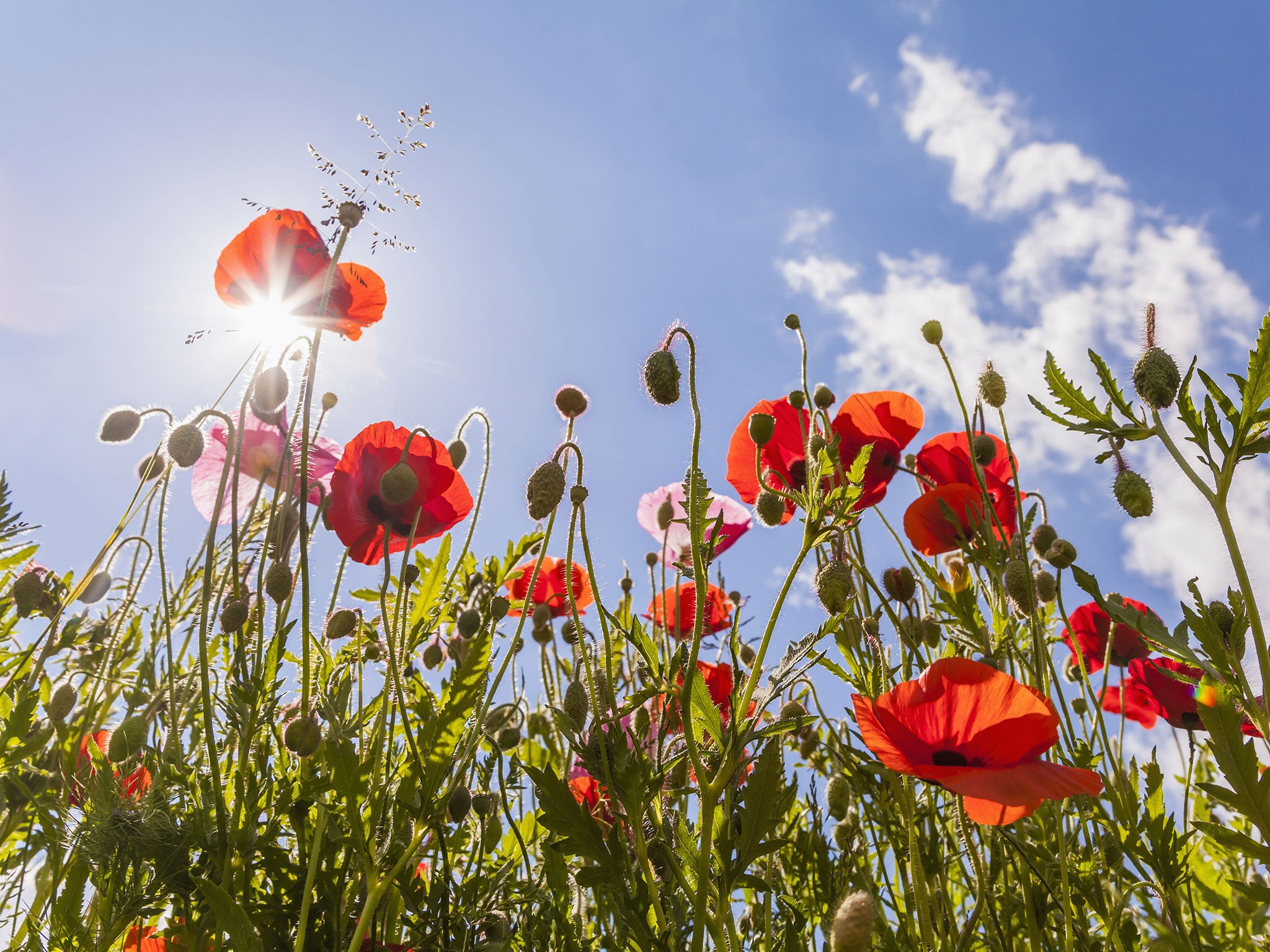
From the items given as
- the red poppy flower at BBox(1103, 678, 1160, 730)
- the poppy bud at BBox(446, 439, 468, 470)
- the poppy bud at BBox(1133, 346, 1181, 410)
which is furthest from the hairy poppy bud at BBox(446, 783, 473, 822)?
the red poppy flower at BBox(1103, 678, 1160, 730)

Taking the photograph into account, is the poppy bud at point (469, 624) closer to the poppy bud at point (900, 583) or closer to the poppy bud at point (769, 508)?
the poppy bud at point (769, 508)

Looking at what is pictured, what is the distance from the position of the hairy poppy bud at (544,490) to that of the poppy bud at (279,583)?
0.44 metres

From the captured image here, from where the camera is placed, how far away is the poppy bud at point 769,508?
1661 mm

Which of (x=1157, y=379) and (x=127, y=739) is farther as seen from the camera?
(x=127, y=739)

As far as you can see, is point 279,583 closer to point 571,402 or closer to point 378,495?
point 378,495

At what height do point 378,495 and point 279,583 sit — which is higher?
point 378,495

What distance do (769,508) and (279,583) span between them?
3.01ft

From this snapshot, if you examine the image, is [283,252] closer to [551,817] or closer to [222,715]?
[222,715]

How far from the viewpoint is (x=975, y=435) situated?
1925 millimetres

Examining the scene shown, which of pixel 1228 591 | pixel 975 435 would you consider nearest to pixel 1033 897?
pixel 1228 591

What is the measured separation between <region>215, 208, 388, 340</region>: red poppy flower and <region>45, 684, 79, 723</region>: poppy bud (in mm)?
876

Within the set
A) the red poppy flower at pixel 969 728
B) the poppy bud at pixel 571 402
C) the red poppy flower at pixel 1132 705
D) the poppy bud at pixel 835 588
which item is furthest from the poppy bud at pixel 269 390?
the red poppy flower at pixel 1132 705

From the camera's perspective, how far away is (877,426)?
5.93 feet

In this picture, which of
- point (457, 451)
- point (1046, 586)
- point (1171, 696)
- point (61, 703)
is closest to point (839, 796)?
point (1046, 586)
